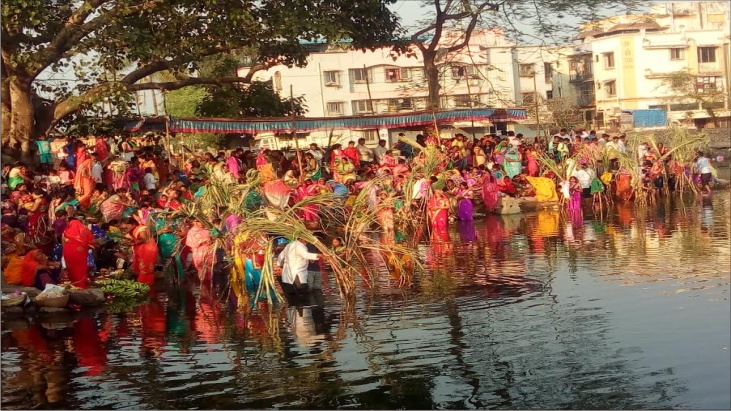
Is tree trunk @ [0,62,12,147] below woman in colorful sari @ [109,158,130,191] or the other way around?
the other way around

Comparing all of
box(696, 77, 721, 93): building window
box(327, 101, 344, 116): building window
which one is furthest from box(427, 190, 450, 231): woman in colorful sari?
box(696, 77, 721, 93): building window

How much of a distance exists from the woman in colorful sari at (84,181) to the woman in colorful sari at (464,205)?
7.99 meters

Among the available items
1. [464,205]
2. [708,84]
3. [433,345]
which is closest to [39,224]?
[433,345]

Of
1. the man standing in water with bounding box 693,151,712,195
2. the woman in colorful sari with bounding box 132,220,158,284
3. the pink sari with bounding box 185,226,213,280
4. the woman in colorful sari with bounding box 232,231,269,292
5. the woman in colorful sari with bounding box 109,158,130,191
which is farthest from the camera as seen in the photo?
the man standing in water with bounding box 693,151,712,195

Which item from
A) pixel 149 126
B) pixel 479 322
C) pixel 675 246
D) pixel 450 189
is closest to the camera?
pixel 479 322

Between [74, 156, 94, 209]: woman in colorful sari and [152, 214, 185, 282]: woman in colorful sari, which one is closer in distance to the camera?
[152, 214, 185, 282]: woman in colorful sari

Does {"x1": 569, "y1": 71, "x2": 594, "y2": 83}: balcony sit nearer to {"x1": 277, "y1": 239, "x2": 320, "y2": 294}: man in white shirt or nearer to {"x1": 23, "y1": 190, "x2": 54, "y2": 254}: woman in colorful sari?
{"x1": 23, "y1": 190, "x2": 54, "y2": 254}: woman in colorful sari

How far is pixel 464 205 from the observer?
947 inches

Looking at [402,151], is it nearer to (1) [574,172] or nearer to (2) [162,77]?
(1) [574,172]

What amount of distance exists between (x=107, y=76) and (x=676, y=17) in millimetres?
35493

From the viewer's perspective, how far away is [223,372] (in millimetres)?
10844

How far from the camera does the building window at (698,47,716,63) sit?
5169cm

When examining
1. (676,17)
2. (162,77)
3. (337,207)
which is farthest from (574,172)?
(676,17)

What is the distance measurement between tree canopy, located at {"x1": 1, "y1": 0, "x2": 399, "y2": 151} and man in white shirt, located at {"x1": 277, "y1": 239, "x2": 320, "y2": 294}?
8872 millimetres
